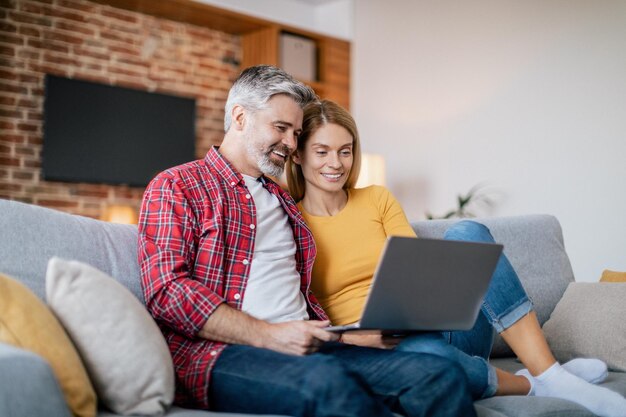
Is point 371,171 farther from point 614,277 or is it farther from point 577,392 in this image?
point 577,392

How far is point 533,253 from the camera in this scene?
2.80m

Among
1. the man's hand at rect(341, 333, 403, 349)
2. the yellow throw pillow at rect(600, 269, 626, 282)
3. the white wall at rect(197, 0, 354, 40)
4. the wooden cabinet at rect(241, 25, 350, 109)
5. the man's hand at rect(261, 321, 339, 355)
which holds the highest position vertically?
the white wall at rect(197, 0, 354, 40)

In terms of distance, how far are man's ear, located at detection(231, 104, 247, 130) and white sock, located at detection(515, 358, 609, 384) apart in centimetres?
113

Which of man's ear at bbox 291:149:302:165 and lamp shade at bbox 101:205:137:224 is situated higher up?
man's ear at bbox 291:149:302:165

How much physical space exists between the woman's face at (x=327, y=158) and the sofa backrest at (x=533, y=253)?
50 centimetres

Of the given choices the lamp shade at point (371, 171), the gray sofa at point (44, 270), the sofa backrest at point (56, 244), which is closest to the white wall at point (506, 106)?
the lamp shade at point (371, 171)

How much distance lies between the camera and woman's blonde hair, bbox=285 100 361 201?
2.28 m

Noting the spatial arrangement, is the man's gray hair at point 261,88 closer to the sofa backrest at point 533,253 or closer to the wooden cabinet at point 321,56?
the sofa backrest at point 533,253

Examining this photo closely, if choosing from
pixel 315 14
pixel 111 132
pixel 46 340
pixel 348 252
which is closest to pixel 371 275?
pixel 348 252

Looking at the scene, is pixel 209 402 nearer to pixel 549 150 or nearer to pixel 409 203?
pixel 549 150

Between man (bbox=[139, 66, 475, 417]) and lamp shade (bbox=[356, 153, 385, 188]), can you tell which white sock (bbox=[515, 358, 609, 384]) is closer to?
man (bbox=[139, 66, 475, 417])

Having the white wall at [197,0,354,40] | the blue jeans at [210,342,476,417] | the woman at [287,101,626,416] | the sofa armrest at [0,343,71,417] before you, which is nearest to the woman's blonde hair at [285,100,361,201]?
the woman at [287,101,626,416]

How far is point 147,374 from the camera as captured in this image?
4.77ft

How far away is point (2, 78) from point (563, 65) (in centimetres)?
353
